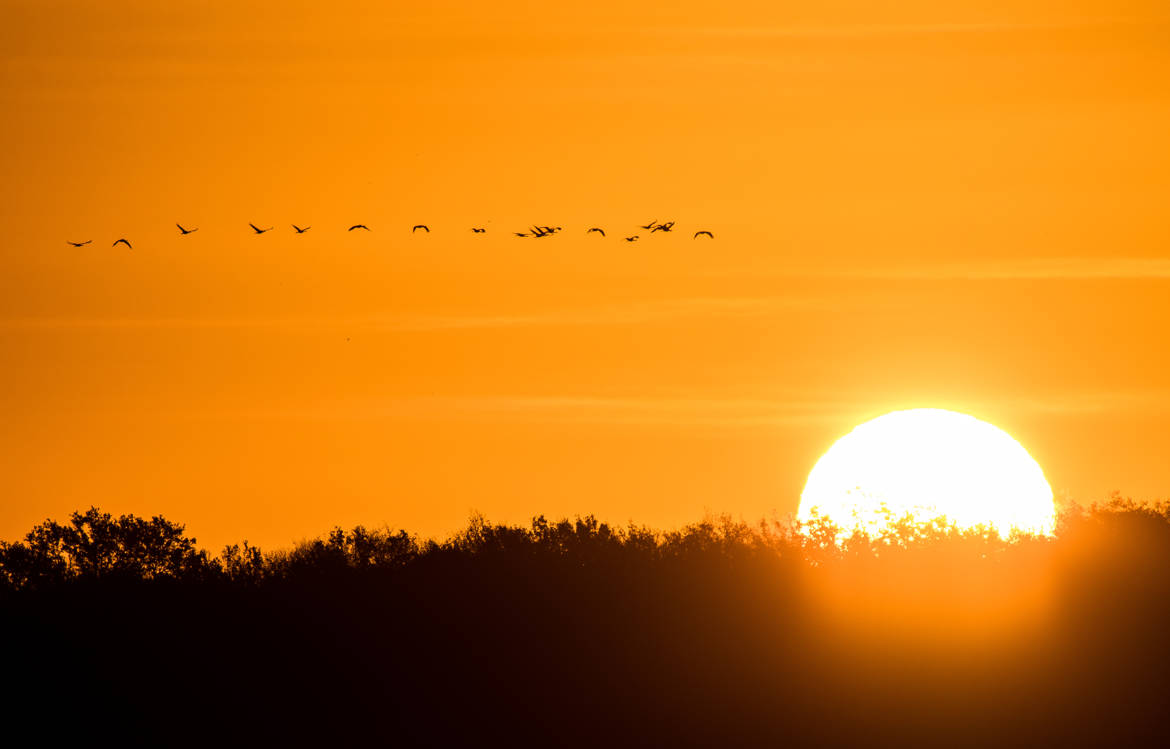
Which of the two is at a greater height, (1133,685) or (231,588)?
(231,588)

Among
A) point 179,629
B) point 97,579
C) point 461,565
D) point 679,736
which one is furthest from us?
point 97,579

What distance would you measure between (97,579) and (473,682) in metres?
20.0

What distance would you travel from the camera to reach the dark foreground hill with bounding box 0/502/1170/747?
52.7m

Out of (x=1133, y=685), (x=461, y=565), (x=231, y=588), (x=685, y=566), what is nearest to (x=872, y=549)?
(x=685, y=566)

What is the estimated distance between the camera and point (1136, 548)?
61.1 meters

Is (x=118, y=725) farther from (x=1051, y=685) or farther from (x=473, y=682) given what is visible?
(x=1051, y=685)

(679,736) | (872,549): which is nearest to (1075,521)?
(872,549)

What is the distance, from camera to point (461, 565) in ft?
204

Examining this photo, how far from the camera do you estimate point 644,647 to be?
5584 cm

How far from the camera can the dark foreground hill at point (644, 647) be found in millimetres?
52688

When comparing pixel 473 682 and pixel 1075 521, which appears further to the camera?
pixel 1075 521

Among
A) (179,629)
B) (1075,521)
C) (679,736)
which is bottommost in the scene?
(679,736)

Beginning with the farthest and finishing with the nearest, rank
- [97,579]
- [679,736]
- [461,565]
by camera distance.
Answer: [97,579]
[461,565]
[679,736]

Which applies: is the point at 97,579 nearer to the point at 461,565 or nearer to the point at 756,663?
the point at 461,565
